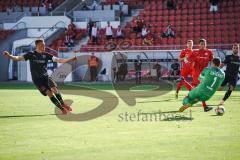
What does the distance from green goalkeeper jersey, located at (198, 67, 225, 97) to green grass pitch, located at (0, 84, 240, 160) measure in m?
0.73

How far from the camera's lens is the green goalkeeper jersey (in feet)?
57.3

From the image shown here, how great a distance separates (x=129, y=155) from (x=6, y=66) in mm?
35609

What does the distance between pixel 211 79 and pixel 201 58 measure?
16.4 feet

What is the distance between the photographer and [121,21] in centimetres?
4588

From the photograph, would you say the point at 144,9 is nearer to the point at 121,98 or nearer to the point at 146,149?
the point at 121,98

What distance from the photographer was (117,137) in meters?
13.1

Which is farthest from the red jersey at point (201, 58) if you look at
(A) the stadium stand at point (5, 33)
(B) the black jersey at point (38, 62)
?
(A) the stadium stand at point (5, 33)

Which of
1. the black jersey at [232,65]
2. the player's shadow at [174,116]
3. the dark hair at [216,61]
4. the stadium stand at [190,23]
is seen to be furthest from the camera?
the stadium stand at [190,23]

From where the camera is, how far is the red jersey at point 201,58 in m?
22.3

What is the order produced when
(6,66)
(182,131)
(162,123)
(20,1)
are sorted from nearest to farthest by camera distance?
(182,131) → (162,123) → (6,66) → (20,1)

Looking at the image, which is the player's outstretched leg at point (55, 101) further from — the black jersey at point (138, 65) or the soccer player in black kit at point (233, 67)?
the black jersey at point (138, 65)

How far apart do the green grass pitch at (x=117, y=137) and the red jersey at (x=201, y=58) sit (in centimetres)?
331

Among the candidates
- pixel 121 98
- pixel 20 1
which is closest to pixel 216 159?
pixel 121 98

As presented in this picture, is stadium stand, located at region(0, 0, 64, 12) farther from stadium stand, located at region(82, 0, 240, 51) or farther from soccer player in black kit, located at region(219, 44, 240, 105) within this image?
soccer player in black kit, located at region(219, 44, 240, 105)
